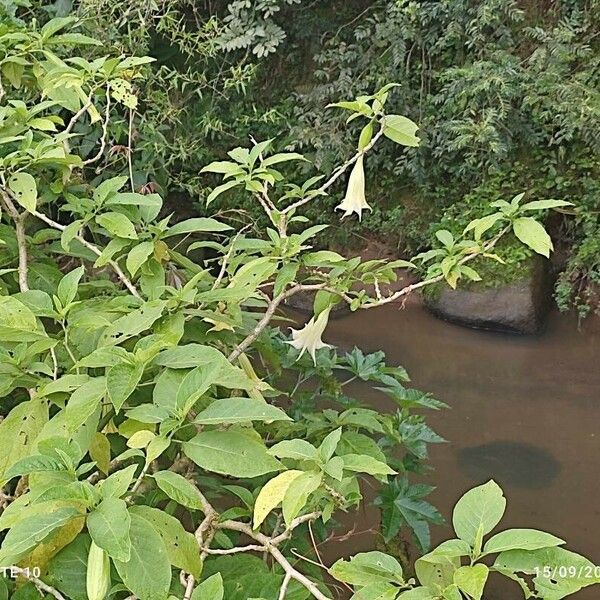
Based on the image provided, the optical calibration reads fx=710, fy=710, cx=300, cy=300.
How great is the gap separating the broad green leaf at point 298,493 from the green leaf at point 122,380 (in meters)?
0.16

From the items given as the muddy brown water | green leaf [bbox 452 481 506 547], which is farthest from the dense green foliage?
green leaf [bbox 452 481 506 547]

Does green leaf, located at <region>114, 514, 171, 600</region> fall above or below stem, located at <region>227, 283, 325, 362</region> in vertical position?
below

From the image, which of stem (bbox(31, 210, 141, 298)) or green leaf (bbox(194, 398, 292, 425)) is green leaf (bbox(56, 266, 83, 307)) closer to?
stem (bbox(31, 210, 141, 298))

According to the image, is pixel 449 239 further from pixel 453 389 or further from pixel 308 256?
pixel 453 389

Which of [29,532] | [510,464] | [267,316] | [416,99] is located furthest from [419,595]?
[416,99]

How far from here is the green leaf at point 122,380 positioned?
600mm

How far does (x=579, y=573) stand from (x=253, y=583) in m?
0.30

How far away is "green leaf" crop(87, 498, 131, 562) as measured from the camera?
49cm

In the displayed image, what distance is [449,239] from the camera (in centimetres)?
86

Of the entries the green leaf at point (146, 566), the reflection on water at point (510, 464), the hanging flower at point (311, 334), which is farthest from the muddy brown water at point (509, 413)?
the green leaf at point (146, 566)

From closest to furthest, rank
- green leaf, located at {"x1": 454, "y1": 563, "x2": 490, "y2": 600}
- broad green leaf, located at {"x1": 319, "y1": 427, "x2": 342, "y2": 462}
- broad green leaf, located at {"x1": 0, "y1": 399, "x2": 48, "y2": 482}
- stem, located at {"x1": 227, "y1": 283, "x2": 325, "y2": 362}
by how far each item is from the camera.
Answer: green leaf, located at {"x1": 454, "y1": 563, "x2": 490, "y2": 600}
broad green leaf, located at {"x1": 319, "y1": 427, "x2": 342, "y2": 462}
broad green leaf, located at {"x1": 0, "y1": 399, "x2": 48, "y2": 482}
stem, located at {"x1": 227, "y1": 283, "x2": 325, "y2": 362}

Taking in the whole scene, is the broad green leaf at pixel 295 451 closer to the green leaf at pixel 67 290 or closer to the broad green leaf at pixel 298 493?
the broad green leaf at pixel 298 493

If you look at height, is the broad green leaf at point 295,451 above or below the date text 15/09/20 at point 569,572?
above

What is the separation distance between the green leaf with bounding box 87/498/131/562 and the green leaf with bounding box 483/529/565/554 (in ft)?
0.85
